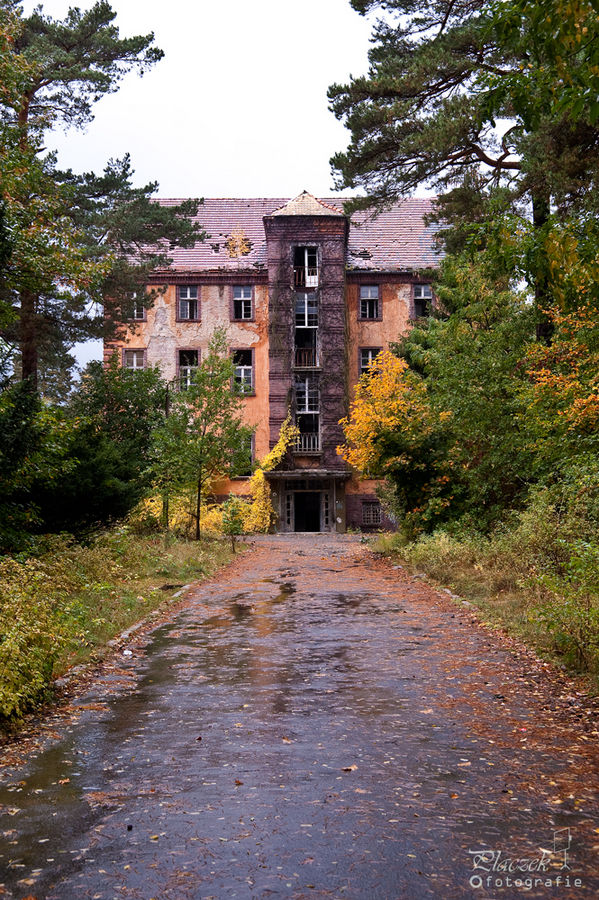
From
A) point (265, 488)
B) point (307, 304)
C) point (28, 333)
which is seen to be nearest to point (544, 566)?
point (28, 333)

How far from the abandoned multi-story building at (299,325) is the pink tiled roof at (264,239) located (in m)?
0.10

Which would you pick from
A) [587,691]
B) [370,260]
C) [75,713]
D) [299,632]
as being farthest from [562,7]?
[370,260]

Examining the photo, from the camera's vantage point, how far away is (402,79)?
56.5 feet

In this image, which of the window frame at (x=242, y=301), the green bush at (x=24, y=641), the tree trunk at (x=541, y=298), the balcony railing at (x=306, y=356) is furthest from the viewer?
the window frame at (x=242, y=301)

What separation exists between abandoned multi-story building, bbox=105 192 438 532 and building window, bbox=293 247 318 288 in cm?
5

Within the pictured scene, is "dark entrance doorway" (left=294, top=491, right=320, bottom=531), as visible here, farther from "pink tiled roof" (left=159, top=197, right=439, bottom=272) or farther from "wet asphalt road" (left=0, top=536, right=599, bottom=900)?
"wet asphalt road" (left=0, top=536, right=599, bottom=900)

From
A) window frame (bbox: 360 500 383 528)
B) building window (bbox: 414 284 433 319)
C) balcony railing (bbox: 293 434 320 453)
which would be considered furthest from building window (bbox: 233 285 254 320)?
window frame (bbox: 360 500 383 528)

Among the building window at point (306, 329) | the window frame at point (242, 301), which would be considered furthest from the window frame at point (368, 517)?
the window frame at point (242, 301)

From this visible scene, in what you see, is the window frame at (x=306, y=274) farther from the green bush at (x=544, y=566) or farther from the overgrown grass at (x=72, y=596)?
the green bush at (x=544, y=566)

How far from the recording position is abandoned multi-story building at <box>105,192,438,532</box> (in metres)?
40.7

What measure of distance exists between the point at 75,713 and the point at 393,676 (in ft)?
10.6

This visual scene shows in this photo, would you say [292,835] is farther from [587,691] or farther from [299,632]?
[299,632]

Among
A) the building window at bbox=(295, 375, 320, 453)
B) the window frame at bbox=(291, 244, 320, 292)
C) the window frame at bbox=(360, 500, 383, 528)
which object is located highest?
the window frame at bbox=(291, 244, 320, 292)

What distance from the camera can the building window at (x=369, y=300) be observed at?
42.7 metres
